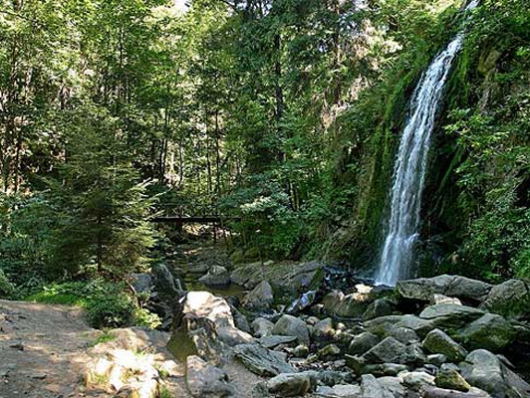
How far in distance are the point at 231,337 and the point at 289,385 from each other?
218 cm

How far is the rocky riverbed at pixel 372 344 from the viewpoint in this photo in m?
4.98

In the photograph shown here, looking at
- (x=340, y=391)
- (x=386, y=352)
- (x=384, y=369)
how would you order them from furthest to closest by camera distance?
(x=386, y=352) < (x=384, y=369) < (x=340, y=391)

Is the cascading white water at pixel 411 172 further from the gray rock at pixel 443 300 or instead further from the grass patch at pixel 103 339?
the grass patch at pixel 103 339

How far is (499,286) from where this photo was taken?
740 cm

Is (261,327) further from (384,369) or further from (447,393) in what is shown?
(447,393)

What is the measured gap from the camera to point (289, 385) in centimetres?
468

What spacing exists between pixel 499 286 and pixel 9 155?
44.2ft

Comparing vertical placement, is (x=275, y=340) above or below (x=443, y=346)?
below

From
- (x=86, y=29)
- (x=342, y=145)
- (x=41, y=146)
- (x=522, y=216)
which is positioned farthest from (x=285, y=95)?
(x=522, y=216)

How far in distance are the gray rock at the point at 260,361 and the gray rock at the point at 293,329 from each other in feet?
5.44

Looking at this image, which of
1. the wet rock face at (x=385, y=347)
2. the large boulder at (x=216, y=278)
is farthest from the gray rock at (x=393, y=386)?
the large boulder at (x=216, y=278)

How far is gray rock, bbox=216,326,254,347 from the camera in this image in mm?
6645

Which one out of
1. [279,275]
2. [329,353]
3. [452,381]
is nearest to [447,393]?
[452,381]

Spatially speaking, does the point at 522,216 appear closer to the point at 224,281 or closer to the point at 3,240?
the point at 3,240
